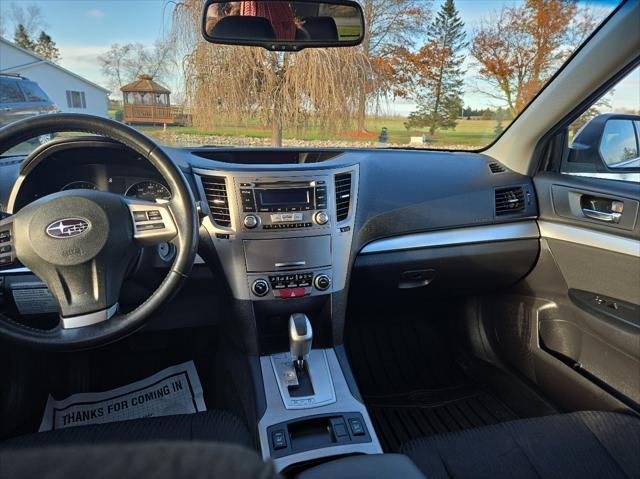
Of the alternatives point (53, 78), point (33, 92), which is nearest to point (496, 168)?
point (33, 92)

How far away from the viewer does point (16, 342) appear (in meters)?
1.38

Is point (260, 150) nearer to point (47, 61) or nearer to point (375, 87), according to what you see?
point (375, 87)

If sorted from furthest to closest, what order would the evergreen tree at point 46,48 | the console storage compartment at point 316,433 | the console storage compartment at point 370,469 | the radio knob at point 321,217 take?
the evergreen tree at point 46,48 → the radio knob at point 321,217 → the console storage compartment at point 316,433 → the console storage compartment at point 370,469

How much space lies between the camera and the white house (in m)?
2.04

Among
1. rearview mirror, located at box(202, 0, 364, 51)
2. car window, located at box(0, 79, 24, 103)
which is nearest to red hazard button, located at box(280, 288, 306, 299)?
rearview mirror, located at box(202, 0, 364, 51)

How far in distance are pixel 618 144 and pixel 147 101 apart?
204 cm

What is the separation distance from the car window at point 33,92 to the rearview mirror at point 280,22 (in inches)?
31.2

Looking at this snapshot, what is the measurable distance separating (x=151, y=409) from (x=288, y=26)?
1.74 meters

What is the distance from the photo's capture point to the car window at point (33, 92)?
6.84 feet

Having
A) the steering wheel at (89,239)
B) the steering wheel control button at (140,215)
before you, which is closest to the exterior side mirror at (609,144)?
the steering wheel at (89,239)

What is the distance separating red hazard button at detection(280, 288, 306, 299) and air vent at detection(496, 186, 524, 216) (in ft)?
3.53

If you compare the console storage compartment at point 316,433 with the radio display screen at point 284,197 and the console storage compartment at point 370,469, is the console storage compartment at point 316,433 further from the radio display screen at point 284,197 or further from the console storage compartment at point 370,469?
the radio display screen at point 284,197

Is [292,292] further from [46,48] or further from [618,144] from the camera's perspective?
[46,48]

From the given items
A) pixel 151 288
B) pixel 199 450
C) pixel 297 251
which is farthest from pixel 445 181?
pixel 199 450
